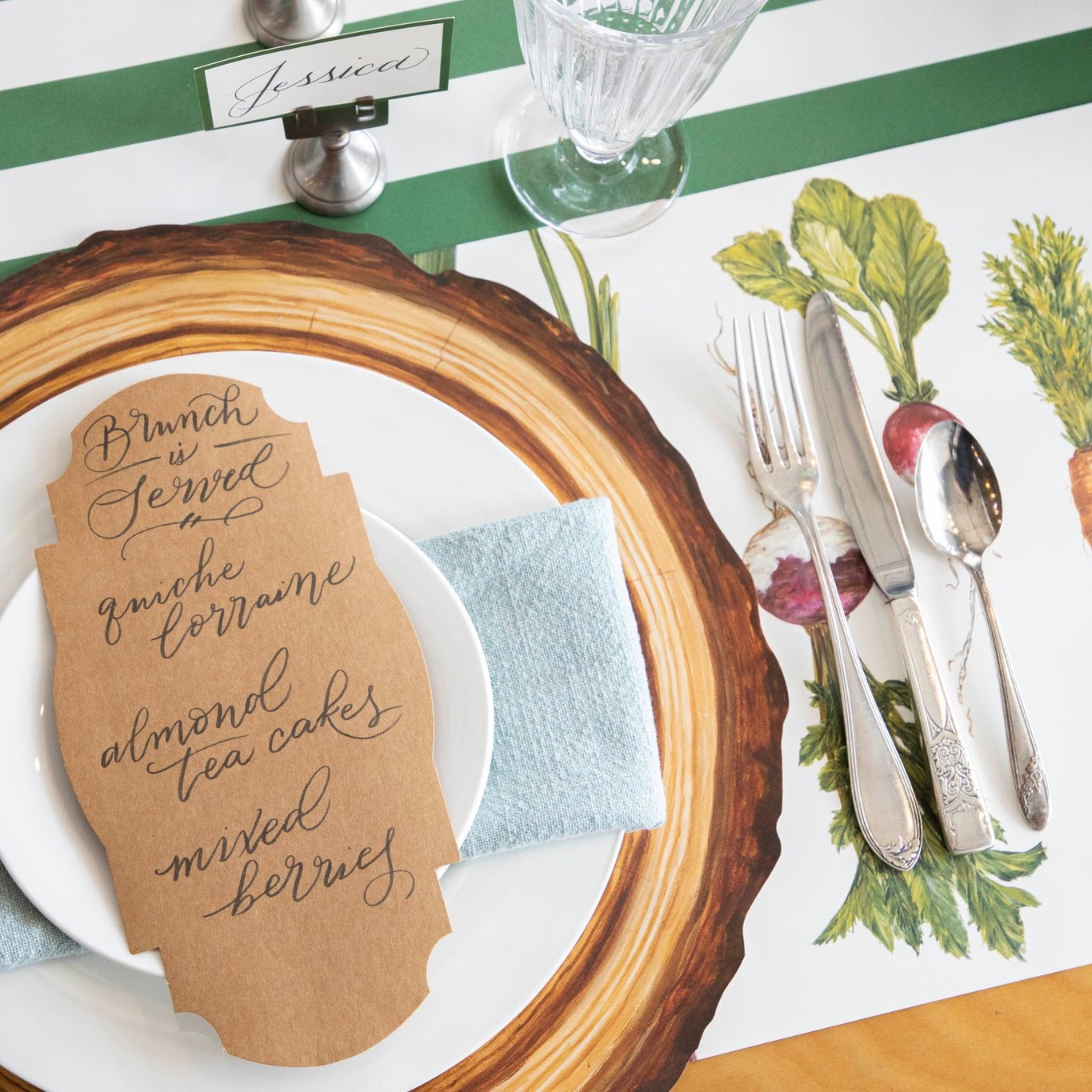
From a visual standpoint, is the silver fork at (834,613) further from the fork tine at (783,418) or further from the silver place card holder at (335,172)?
the silver place card holder at (335,172)

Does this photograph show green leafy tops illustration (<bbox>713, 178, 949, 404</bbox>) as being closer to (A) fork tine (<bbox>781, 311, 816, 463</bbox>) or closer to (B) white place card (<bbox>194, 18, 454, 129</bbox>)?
(A) fork tine (<bbox>781, 311, 816, 463</bbox>)

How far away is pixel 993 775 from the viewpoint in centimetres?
59

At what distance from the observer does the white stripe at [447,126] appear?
60 centimetres

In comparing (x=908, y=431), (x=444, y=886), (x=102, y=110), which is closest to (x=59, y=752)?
(x=444, y=886)

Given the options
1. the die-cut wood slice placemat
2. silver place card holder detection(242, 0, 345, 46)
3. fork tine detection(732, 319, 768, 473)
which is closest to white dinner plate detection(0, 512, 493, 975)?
the die-cut wood slice placemat

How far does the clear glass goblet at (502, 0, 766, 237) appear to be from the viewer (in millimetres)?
493

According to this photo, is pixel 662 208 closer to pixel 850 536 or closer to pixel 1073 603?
pixel 850 536

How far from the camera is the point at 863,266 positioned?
0.66 meters

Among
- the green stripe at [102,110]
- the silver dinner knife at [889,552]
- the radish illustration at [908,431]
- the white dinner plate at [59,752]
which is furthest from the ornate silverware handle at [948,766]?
the green stripe at [102,110]

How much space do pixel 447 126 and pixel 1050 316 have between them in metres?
0.43

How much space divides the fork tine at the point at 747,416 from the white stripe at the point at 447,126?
0.16 meters

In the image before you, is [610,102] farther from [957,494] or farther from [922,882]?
[922,882]

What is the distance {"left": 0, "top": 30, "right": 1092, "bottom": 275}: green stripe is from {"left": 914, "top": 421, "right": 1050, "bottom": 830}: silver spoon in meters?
0.22

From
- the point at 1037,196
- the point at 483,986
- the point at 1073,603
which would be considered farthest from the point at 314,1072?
the point at 1037,196
